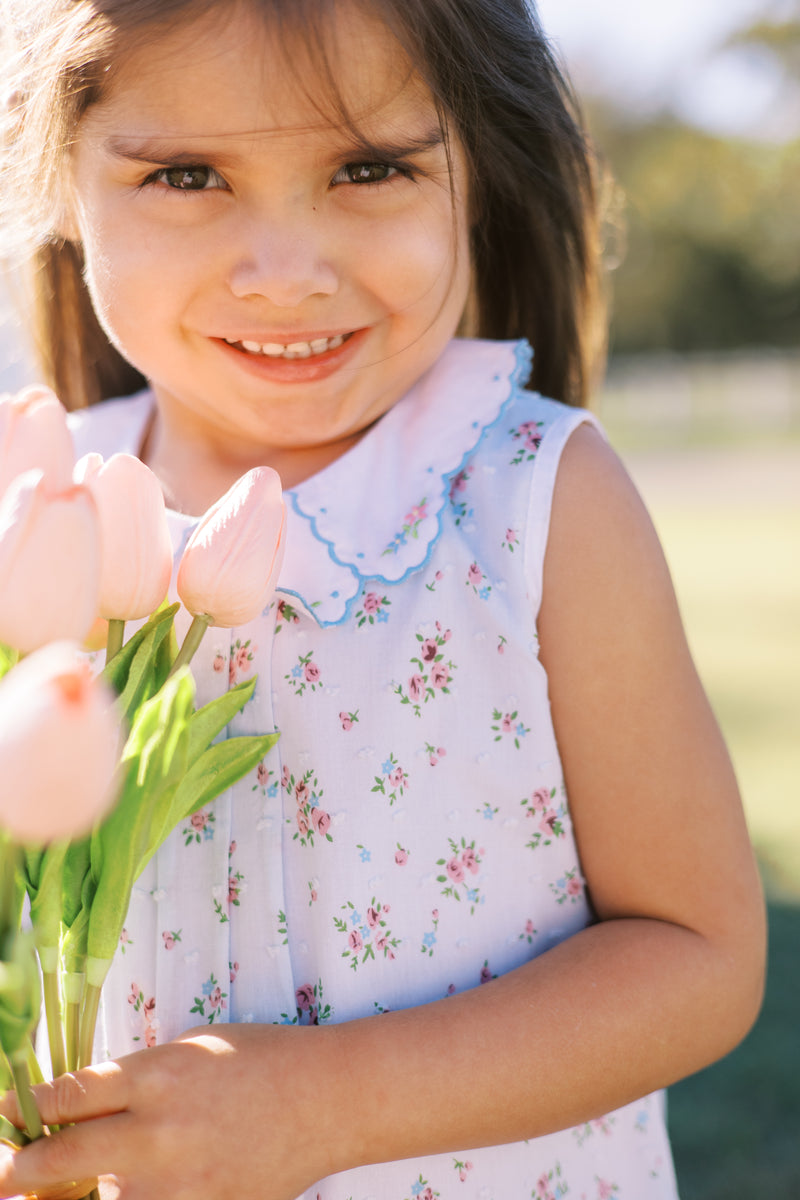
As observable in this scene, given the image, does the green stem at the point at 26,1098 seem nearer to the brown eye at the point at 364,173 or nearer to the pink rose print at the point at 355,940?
the pink rose print at the point at 355,940

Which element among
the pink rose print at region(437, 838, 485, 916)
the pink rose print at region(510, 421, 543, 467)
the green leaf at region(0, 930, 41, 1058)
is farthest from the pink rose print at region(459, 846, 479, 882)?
the green leaf at region(0, 930, 41, 1058)

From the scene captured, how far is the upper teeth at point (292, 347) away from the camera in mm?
1013

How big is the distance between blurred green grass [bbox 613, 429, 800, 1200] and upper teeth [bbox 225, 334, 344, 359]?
5.01ft

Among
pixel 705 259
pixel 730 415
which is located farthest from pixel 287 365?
pixel 705 259

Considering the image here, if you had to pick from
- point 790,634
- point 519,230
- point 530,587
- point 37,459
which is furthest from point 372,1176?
point 790,634

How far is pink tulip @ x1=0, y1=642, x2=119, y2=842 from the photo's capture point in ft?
1.72

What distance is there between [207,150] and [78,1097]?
65cm

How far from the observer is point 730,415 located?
19.4 meters

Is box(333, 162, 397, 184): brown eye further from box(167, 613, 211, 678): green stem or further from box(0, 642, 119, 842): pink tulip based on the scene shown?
box(0, 642, 119, 842): pink tulip

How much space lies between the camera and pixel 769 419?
19047 millimetres

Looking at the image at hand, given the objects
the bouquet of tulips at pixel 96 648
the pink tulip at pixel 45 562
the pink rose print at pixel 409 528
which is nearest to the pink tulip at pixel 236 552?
the bouquet of tulips at pixel 96 648

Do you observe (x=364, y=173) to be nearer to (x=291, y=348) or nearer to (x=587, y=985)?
(x=291, y=348)

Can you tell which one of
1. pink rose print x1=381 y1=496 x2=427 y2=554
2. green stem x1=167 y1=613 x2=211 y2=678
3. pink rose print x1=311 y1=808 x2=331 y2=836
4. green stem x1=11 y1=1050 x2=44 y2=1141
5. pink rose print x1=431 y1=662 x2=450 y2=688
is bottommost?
pink rose print x1=311 y1=808 x2=331 y2=836

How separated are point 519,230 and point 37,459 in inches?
30.4
